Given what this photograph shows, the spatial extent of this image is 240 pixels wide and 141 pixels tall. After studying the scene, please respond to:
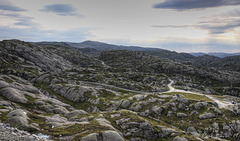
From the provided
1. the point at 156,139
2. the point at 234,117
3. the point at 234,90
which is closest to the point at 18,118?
the point at 156,139

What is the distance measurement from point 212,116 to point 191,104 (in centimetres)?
1482

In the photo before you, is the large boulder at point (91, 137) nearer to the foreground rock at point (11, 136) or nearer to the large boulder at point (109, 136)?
the large boulder at point (109, 136)

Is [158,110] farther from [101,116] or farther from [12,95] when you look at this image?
[12,95]

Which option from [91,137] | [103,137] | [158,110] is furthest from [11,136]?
[158,110]

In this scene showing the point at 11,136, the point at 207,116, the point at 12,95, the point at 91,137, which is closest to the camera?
the point at 11,136

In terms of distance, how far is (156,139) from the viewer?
47.8 meters

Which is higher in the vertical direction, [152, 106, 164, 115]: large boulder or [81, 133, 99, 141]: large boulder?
[81, 133, 99, 141]: large boulder

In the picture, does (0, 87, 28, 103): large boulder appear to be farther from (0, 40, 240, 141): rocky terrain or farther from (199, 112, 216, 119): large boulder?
(199, 112, 216, 119): large boulder

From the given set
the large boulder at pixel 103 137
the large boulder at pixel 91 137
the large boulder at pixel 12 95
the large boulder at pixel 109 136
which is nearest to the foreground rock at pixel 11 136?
the large boulder at pixel 91 137

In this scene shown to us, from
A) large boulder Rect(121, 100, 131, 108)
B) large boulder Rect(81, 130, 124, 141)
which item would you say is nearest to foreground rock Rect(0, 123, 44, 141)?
large boulder Rect(81, 130, 124, 141)

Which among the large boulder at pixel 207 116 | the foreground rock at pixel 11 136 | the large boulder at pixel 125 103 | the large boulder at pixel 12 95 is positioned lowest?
the large boulder at pixel 125 103

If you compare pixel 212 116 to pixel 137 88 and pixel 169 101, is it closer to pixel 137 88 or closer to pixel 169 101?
pixel 169 101

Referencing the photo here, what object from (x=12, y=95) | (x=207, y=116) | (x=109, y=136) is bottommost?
(x=207, y=116)

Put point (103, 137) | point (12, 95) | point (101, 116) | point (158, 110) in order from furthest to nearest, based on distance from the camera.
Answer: point (158, 110) < point (12, 95) < point (101, 116) < point (103, 137)
